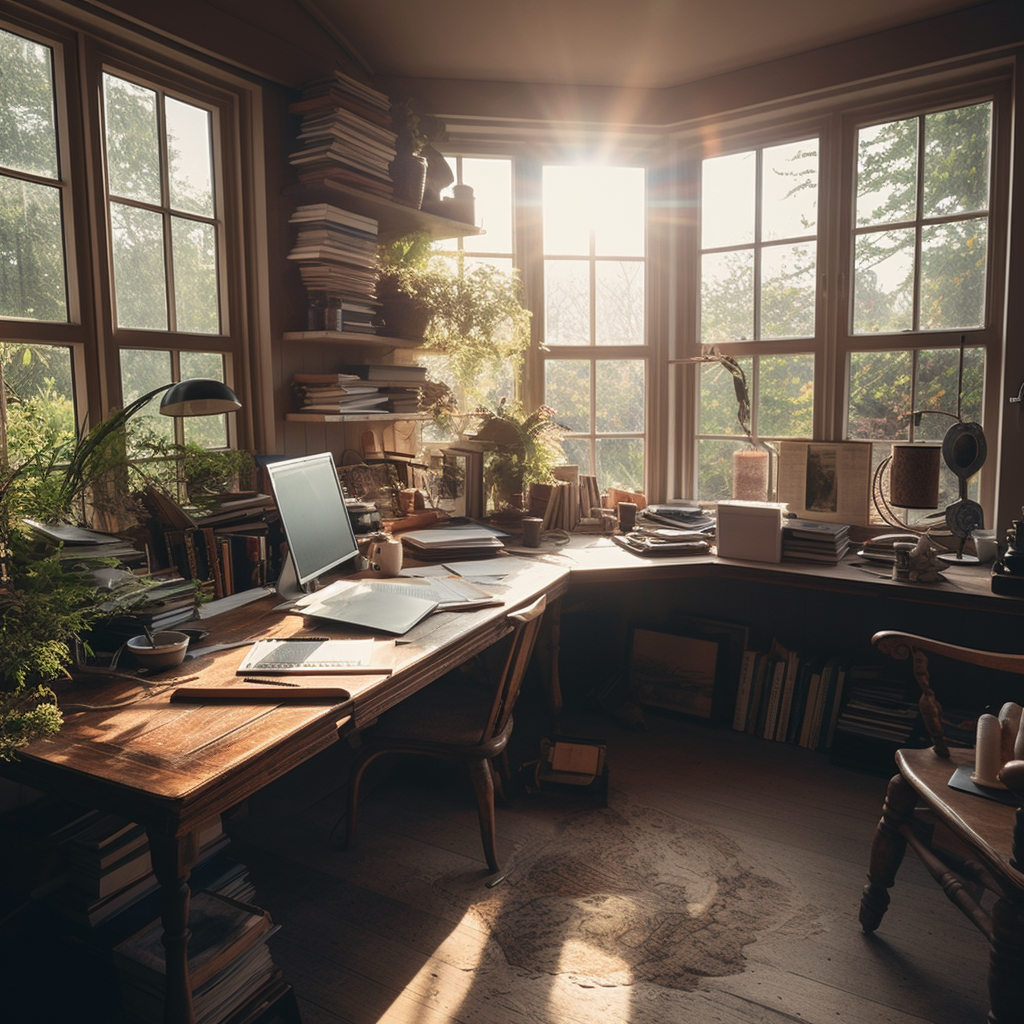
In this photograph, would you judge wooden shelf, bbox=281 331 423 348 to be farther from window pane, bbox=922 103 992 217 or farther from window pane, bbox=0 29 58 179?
window pane, bbox=922 103 992 217

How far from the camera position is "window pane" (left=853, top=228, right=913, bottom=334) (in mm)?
3373

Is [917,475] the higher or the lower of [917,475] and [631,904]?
the higher

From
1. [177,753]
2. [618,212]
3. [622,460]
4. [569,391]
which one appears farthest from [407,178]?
[177,753]

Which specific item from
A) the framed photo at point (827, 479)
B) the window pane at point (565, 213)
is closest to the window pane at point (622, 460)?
the framed photo at point (827, 479)

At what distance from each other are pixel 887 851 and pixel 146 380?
2692 mm

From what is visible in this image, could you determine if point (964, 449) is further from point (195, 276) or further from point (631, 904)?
point (195, 276)

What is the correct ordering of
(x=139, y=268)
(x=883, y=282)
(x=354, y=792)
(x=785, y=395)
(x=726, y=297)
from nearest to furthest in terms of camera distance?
(x=354, y=792) < (x=139, y=268) < (x=883, y=282) < (x=785, y=395) < (x=726, y=297)

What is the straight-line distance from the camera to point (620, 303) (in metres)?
3.93

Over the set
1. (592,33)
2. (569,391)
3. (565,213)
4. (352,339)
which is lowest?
(569,391)

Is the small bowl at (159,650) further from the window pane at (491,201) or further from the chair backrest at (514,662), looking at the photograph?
the window pane at (491,201)

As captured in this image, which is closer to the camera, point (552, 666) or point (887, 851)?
point (887, 851)

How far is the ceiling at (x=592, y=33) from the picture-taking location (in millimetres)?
3080

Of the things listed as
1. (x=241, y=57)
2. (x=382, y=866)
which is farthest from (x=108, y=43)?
(x=382, y=866)

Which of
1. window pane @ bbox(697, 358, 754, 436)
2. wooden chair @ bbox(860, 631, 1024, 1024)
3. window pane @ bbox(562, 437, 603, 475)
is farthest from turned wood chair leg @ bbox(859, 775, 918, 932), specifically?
window pane @ bbox(562, 437, 603, 475)
